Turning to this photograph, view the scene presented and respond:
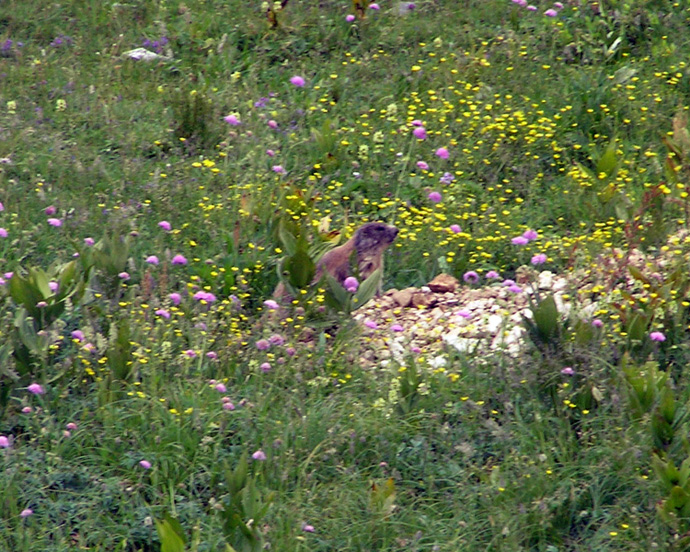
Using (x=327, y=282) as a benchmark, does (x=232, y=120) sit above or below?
below

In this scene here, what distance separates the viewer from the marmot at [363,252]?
4766 mm

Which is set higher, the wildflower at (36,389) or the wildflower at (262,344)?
the wildflower at (262,344)

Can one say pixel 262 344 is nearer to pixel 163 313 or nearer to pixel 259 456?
pixel 163 313

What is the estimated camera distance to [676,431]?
12.1 feet

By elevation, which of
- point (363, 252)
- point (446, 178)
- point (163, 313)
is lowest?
point (446, 178)

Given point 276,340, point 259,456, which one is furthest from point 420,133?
point 259,456

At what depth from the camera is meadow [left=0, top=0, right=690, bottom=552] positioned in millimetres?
3602

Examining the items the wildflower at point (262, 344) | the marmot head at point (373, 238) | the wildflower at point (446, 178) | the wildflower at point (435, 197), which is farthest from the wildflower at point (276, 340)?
the wildflower at point (446, 178)

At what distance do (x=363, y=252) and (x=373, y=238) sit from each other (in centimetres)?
8

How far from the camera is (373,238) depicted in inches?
192

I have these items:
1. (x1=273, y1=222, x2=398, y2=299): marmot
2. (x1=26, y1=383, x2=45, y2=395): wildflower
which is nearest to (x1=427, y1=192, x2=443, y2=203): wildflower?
(x1=273, y1=222, x2=398, y2=299): marmot

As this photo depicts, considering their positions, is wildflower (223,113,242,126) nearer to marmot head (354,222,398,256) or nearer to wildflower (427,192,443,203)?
wildflower (427,192,443,203)

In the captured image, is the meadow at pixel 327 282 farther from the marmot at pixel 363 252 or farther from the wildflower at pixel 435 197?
the marmot at pixel 363 252

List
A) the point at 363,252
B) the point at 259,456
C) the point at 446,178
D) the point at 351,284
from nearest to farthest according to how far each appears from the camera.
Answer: the point at 259,456, the point at 351,284, the point at 363,252, the point at 446,178
